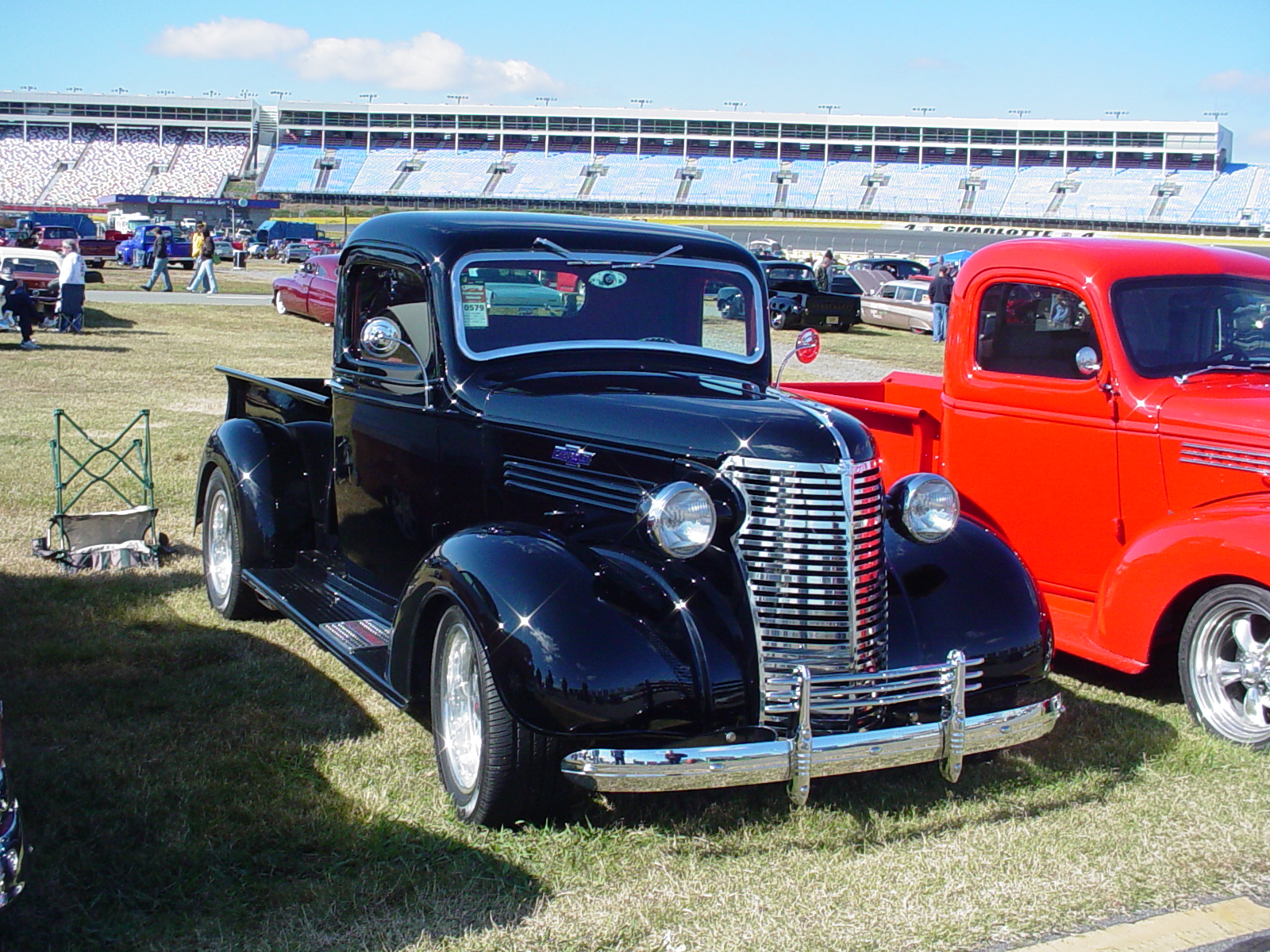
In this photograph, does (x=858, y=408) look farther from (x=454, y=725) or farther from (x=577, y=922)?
(x=577, y=922)

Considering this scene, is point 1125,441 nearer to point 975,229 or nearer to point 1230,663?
point 1230,663

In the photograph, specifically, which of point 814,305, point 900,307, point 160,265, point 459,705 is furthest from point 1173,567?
point 160,265

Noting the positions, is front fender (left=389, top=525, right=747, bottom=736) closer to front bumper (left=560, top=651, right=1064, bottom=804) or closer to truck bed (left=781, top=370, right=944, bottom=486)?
front bumper (left=560, top=651, right=1064, bottom=804)

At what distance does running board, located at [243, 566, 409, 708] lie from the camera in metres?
4.58

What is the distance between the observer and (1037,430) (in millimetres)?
6000

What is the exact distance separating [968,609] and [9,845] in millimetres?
3100

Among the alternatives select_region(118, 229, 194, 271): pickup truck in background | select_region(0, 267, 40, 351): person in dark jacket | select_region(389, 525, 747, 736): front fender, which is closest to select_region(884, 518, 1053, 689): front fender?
select_region(389, 525, 747, 736): front fender

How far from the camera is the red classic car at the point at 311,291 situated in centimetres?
2453

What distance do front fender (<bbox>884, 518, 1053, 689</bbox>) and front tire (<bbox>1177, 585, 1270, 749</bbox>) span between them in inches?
35.3

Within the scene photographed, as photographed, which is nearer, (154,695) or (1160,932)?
(1160,932)

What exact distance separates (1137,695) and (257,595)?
4381 millimetres

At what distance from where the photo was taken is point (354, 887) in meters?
3.57

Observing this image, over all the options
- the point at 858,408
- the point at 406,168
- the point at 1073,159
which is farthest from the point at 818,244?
the point at 858,408

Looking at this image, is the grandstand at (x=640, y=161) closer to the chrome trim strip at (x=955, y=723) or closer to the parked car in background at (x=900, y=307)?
the parked car in background at (x=900, y=307)
